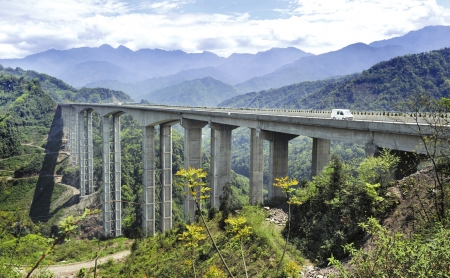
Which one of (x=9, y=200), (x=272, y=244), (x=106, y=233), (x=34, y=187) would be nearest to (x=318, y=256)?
(x=272, y=244)

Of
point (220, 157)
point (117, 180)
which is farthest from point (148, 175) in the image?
point (220, 157)

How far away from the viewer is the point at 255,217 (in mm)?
21078

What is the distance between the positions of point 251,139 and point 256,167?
2791 mm

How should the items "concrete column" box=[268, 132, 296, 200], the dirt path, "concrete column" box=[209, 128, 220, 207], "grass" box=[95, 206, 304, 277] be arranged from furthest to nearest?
"concrete column" box=[209, 128, 220, 207]
the dirt path
"concrete column" box=[268, 132, 296, 200]
"grass" box=[95, 206, 304, 277]

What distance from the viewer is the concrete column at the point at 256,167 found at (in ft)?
102

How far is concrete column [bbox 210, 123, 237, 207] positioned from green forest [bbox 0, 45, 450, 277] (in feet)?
5.60

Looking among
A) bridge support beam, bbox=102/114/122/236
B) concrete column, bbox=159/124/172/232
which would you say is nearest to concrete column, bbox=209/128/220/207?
concrete column, bbox=159/124/172/232

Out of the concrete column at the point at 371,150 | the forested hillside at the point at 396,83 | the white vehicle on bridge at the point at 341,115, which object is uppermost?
the forested hillside at the point at 396,83

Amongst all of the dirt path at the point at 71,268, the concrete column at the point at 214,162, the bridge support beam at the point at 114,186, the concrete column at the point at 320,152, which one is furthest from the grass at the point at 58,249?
the concrete column at the point at 320,152

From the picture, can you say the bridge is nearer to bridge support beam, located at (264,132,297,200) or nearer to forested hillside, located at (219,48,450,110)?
bridge support beam, located at (264,132,297,200)

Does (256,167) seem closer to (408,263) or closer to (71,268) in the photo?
(71,268)

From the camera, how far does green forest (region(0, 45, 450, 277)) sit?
826 cm

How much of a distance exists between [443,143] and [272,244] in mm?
9155

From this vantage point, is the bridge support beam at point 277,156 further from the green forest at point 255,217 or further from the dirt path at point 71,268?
the dirt path at point 71,268
